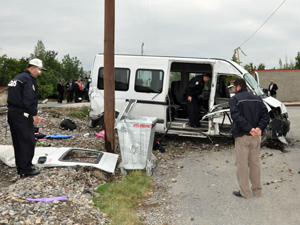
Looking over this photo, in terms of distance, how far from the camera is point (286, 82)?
88.2 ft

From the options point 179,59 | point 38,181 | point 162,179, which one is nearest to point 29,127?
point 38,181

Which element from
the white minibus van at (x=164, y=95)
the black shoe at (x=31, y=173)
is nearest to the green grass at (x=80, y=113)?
the white minibus van at (x=164, y=95)

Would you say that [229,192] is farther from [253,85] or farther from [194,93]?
[253,85]

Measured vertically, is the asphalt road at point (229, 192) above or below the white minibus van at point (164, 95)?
below

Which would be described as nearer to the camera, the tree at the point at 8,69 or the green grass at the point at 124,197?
the green grass at the point at 124,197

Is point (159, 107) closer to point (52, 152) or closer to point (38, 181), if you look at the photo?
point (52, 152)

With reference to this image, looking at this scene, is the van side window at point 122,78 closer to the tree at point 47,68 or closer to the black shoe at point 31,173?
the black shoe at point 31,173

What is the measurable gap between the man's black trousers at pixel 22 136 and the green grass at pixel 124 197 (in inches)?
55.3

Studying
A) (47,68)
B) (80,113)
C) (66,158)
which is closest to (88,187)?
(66,158)

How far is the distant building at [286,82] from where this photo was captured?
26797mm

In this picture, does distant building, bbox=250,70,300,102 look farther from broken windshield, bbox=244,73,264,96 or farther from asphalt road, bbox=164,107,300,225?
asphalt road, bbox=164,107,300,225

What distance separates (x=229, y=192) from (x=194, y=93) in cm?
421

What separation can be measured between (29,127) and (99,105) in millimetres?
4212

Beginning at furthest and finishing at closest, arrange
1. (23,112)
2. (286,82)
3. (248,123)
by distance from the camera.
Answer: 1. (286,82)
2. (23,112)
3. (248,123)
